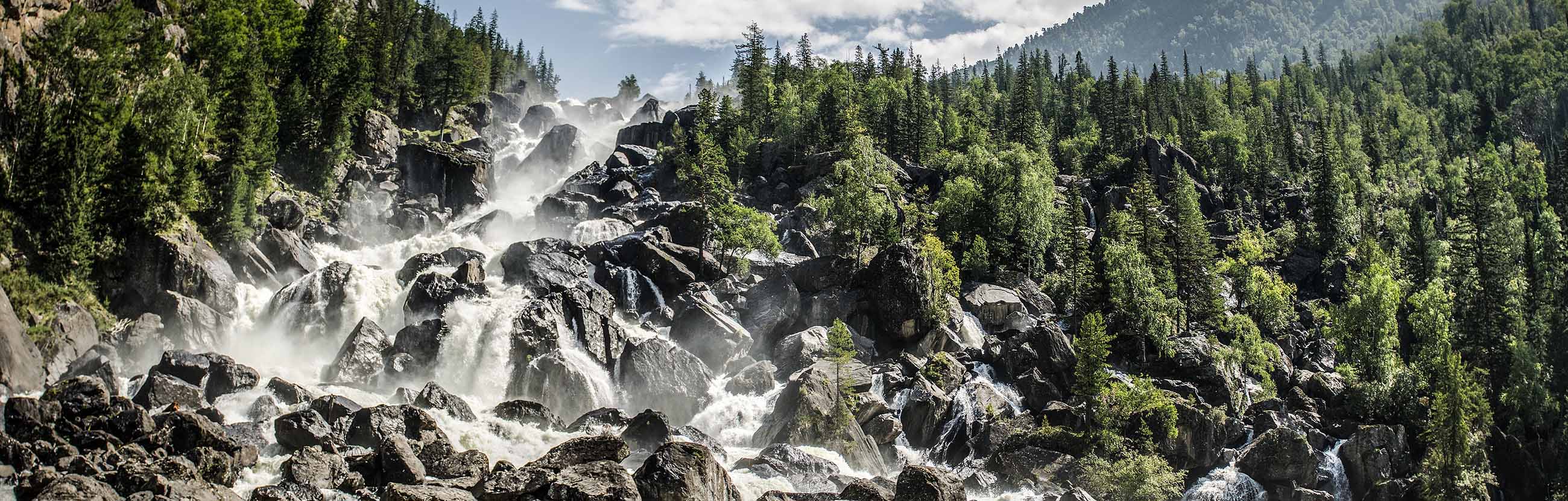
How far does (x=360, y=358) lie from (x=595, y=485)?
29.8 metres

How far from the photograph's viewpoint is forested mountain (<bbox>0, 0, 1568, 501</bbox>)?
39219mm

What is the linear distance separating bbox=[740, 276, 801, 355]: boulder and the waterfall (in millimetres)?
35621

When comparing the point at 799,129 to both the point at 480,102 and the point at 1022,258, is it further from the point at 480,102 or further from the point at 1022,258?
the point at 480,102

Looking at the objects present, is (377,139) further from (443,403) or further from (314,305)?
(443,403)

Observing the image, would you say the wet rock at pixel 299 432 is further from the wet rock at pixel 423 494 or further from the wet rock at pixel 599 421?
the wet rock at pixel 599 421

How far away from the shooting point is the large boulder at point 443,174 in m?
83.9

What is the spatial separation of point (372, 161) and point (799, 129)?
48.4m

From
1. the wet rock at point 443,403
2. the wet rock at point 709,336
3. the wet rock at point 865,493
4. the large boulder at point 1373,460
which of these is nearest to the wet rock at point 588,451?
the wet rock at point 865,493

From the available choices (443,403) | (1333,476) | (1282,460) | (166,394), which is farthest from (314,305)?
(1333,476)

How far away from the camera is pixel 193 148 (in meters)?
56.8

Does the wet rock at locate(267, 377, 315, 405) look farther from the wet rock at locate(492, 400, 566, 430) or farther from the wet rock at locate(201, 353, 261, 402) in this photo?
the wet rock at locate(492, 400, 566, 430)

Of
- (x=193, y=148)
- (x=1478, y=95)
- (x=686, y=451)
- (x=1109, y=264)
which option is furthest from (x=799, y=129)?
(x=1478, y=95)

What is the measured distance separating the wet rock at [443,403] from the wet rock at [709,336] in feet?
58.4

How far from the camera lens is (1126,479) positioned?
1837 inches
